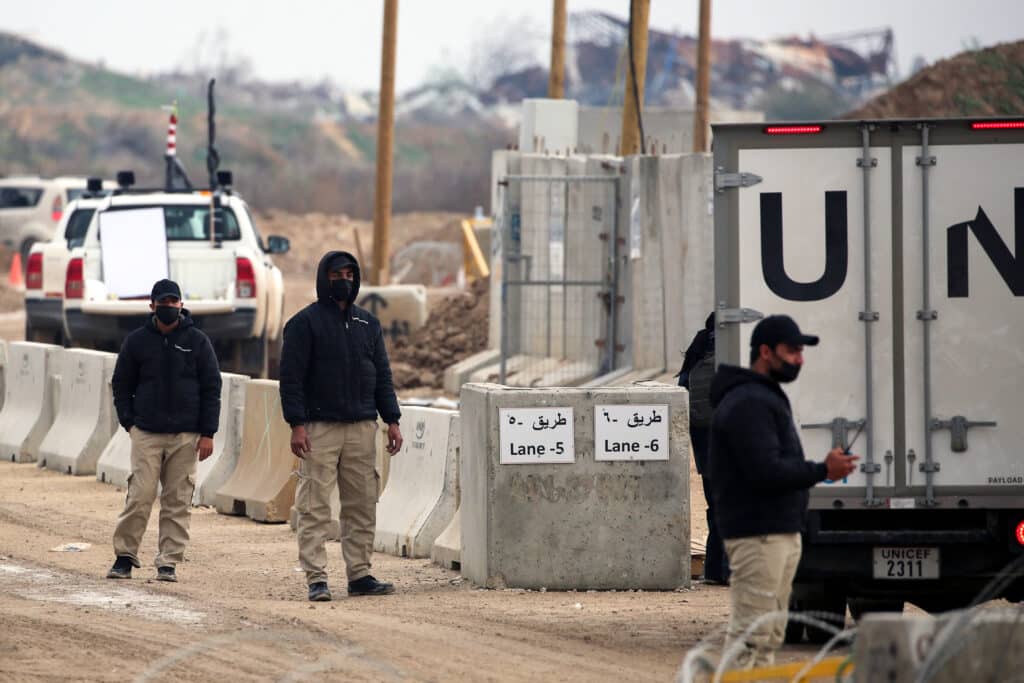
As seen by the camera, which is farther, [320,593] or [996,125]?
[320,593]

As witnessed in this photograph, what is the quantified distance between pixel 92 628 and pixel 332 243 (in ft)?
184

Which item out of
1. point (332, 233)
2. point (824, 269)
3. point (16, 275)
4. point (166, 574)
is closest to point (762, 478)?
point (824, 269)

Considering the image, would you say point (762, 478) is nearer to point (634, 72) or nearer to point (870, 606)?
point (870, 606)

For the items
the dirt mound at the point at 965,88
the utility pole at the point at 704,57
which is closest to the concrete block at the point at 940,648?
the dirt mound at the point at 965,88

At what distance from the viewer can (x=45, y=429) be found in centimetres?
2017

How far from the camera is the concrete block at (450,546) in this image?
12867mm

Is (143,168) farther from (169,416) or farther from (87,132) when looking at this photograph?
(169,416)

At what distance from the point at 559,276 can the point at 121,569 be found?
12826mm

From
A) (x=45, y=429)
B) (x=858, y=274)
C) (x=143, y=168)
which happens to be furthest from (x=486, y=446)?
(x=143, y=168)

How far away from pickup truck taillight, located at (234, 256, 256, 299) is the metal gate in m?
2.83

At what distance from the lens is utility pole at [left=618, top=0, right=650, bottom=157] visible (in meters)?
25.3

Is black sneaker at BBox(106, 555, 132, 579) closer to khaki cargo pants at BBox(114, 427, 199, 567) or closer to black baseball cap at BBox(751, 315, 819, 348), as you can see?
khaki cargo pants at BBox(114, 427, 199, 567)

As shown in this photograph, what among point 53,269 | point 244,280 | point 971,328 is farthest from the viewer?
point 53,269

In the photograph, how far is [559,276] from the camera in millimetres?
24734
